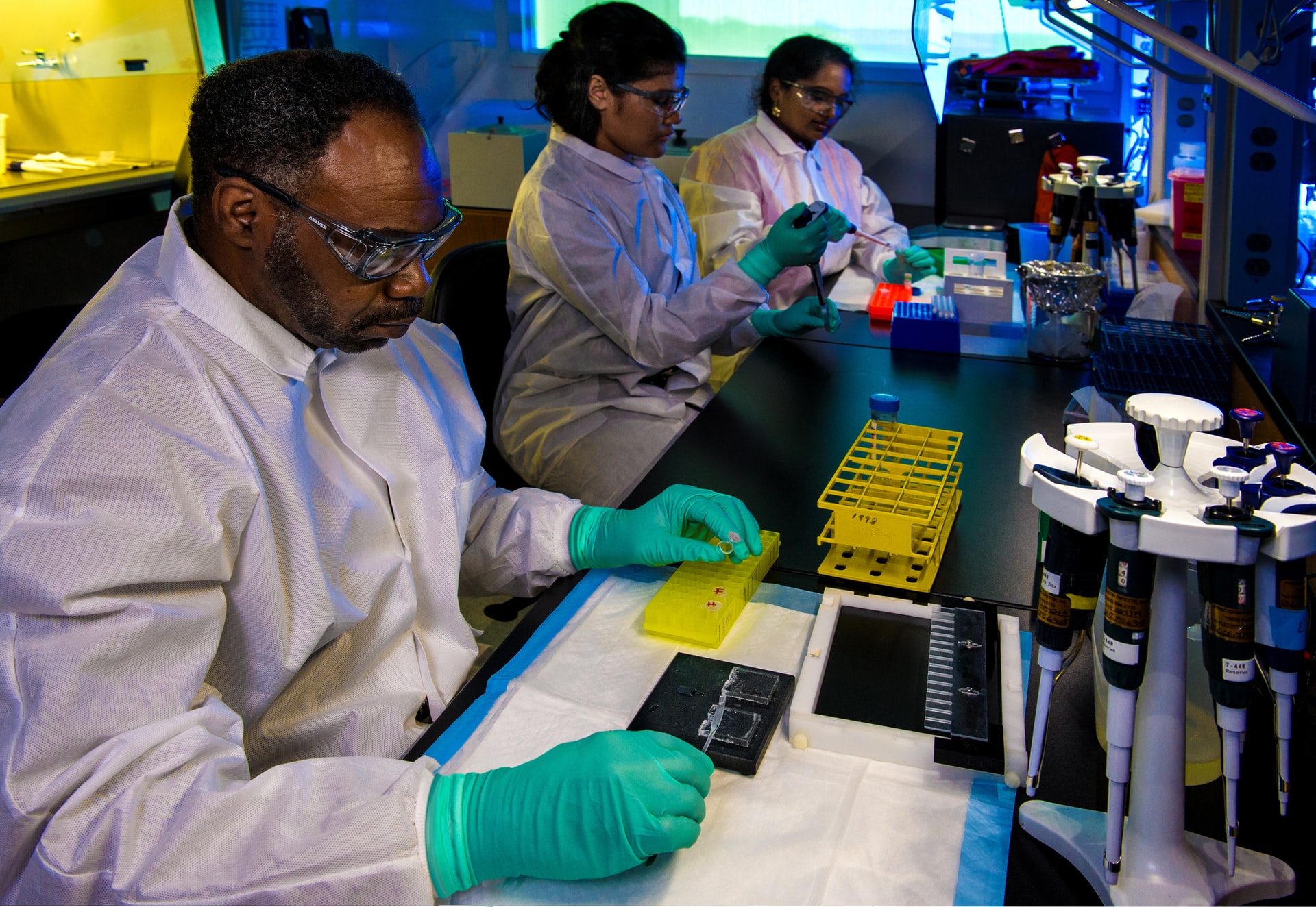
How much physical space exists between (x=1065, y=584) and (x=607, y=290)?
1.48 m

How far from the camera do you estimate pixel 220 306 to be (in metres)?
1.04

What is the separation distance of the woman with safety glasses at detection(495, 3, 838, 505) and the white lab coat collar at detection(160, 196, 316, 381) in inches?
40.8

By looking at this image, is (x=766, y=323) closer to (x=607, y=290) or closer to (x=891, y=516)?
(x=607, y=290)

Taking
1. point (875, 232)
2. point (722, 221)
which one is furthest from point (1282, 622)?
point (875, 232)

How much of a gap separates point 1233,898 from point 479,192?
167 inches

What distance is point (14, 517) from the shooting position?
0.82 m

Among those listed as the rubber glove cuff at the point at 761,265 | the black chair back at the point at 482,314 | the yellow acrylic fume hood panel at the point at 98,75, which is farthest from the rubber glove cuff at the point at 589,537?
the yellow acrylic fume hood panel at the point at 98,75

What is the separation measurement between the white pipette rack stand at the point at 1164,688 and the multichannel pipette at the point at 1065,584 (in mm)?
16

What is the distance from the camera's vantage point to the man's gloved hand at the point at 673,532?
1.22m

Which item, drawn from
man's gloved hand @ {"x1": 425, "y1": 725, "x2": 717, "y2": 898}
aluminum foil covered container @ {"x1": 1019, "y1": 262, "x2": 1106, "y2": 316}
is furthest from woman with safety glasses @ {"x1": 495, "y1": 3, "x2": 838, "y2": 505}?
man's gloved hand @ {"x1": 425, "y1": 725, "x2": 717, "y2": 898}

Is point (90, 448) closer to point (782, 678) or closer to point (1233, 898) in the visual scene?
point (782, 678)

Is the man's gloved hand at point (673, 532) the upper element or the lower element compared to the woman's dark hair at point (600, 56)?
lower

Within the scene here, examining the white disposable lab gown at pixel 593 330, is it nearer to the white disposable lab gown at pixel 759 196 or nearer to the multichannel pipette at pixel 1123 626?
the white disposable lab gown at pixel 759 196

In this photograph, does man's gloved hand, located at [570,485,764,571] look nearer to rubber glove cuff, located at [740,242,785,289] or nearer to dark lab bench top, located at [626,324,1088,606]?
dark lab bench top, located at [626,324,1088,606]
